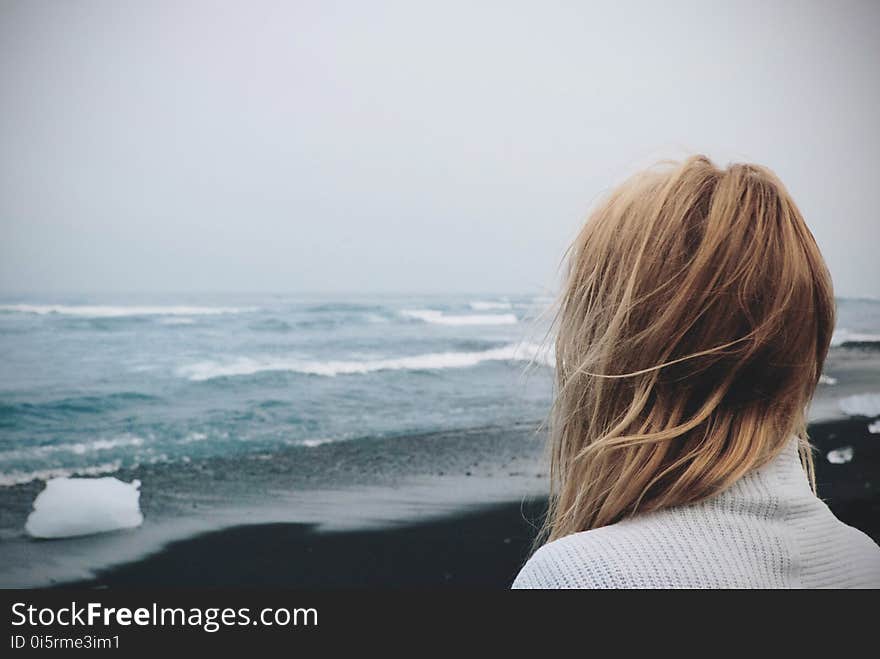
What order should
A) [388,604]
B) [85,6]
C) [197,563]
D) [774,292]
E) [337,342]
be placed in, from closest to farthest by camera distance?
[774,292] < [388,604] < [197,563] < [85,6] < [337,342]

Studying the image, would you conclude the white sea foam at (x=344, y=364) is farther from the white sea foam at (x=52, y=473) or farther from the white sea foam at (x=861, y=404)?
the white sea foam at (x=861, y=404)

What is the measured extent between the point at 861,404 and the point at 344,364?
276cm

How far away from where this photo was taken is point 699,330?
677 mm

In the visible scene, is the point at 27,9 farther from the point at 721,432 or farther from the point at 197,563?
the point at 721,432

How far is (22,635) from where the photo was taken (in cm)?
133

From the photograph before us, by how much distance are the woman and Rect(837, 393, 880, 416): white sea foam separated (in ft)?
9.93

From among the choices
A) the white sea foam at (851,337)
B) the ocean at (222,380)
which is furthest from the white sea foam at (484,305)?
the white sea foam at (851,337)

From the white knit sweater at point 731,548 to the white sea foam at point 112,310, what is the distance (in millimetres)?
2884

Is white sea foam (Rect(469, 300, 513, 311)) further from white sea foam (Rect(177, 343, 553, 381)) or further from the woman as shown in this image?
the woman

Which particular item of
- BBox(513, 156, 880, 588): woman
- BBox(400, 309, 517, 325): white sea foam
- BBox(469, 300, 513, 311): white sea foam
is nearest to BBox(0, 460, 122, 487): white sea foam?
BBox(400, 309, 517, 325): white sea foam

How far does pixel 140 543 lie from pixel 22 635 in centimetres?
110

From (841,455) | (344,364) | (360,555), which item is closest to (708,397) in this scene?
(360,555)

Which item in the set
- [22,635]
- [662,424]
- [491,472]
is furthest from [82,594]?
[491,472]

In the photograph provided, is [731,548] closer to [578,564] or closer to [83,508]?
[578,564]
